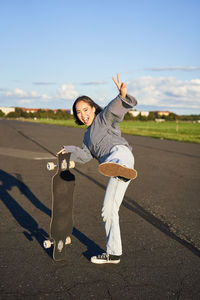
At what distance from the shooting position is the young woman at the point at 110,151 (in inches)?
120

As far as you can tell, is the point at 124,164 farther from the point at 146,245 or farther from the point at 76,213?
the point at 76,213

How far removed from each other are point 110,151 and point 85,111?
52 cm

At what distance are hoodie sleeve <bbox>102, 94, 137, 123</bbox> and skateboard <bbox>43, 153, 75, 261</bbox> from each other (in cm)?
68

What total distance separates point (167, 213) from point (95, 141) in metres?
2.59

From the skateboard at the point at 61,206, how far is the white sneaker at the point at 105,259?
1.11 feet

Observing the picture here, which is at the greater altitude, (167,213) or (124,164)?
(124,164)

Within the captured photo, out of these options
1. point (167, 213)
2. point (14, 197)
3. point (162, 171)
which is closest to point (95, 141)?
point (167, 213)

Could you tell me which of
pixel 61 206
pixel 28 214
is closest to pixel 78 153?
pixel 61 206

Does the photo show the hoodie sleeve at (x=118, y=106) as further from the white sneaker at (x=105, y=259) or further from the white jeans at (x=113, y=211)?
the white sneaker at (x=105, y=259)

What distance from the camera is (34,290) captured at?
9.54ft

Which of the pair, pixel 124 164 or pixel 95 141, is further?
pixel 95 141

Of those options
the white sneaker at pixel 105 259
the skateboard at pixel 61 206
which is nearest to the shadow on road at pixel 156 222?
the white sneaker at pixel 105 259

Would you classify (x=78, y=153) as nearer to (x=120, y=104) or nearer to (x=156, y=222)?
(x=120, y=104)

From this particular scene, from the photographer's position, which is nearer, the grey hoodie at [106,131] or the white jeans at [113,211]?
the grey hoodie at [106,131]
